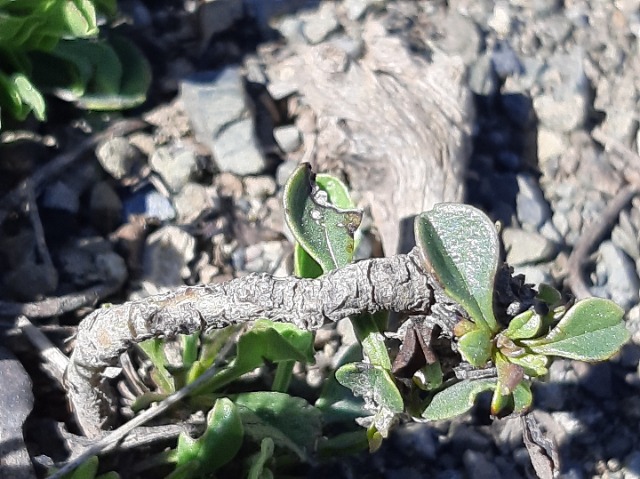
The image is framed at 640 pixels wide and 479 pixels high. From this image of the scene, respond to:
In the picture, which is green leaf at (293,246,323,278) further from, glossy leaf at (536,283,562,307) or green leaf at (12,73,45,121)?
green leaf at (12,73,45,121)

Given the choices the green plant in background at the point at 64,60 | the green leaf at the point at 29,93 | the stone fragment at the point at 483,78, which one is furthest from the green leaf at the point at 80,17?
the stone fragment at the point at 483,78

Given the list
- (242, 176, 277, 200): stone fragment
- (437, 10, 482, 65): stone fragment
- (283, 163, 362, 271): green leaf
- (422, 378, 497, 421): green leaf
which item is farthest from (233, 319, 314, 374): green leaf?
(437, 10, 482, 65): stone fragment

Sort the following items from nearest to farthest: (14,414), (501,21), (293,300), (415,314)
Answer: (293,300) → (415,314) → (14,414) → (501,21)

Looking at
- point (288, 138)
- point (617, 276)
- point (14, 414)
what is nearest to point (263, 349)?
point (14, 414)

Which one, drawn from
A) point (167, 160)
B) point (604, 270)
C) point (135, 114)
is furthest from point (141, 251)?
point (604, 270)

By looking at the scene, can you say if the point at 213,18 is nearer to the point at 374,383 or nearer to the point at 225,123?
the point at 225,123

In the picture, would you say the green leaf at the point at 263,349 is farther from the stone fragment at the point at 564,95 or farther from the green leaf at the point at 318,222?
the stone fragment at the point at 564,95
